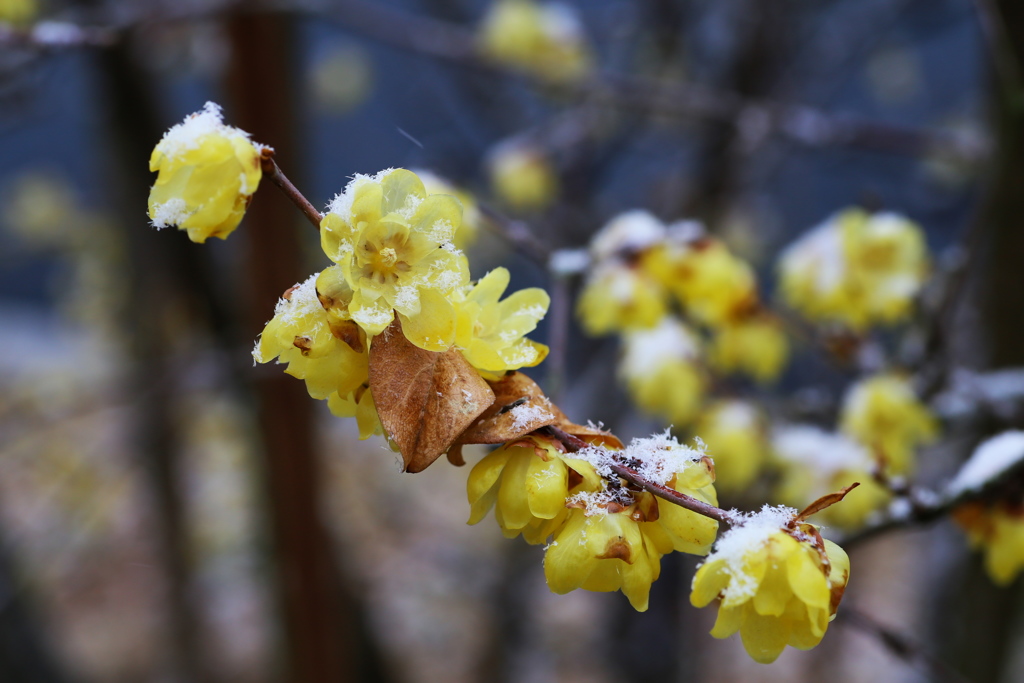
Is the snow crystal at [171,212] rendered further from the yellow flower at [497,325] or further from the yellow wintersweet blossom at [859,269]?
the yellow wintersweet blossom at [859,269]

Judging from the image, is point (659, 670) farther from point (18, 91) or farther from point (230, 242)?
point (18, 91)

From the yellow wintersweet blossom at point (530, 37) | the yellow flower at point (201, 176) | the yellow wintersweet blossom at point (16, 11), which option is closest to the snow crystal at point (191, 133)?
the yellow flower at point (201, 176)

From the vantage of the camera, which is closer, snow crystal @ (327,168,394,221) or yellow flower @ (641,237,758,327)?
snow crystal @ (327,168,394,221)

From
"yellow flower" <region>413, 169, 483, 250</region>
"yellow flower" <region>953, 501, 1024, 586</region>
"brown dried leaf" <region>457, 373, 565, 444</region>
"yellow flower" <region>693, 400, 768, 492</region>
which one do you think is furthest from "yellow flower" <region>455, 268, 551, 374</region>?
"yellow flower" <region>693, 400, 768, 492</region>

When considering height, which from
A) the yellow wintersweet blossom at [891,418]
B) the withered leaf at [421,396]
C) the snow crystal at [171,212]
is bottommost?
the yellow wintersweet blossom at [891,418]

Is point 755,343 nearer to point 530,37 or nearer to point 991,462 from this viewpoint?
point 991,462

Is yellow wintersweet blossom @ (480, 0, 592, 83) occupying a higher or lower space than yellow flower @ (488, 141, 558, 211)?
higher

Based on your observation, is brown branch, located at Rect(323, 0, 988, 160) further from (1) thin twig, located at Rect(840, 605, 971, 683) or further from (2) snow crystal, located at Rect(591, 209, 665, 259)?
(1) thin twig, located at Rect(840, 605, 971, 683)

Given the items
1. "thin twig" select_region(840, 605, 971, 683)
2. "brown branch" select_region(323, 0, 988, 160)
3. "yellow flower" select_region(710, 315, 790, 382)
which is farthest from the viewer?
"brown branch" select_region(323, 0, 988, 160)
